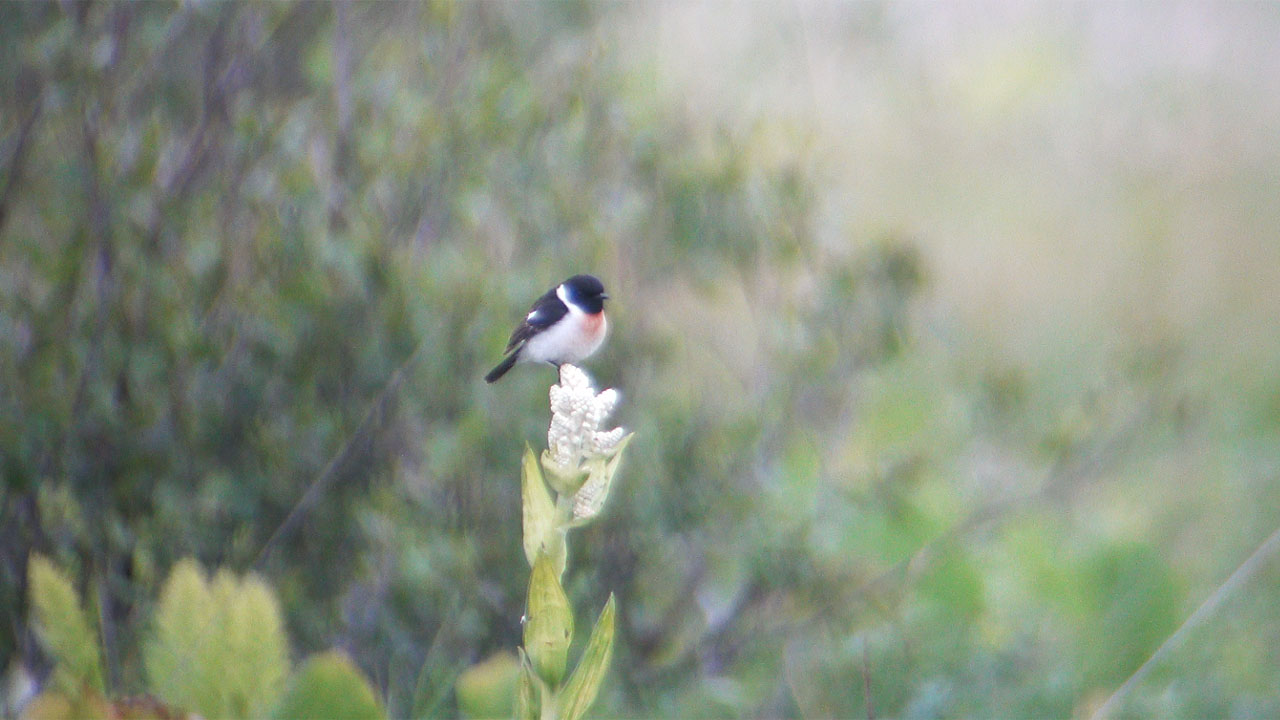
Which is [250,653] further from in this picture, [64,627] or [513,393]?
[513,393]

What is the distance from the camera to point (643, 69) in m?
2.33

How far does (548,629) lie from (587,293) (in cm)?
42

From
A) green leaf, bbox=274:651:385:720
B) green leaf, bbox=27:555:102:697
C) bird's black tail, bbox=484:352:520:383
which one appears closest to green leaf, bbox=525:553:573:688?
green leaf, bbox=274:651:385:720

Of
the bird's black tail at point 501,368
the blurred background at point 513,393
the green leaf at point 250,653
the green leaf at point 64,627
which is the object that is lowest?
the green leaf at point 250,653

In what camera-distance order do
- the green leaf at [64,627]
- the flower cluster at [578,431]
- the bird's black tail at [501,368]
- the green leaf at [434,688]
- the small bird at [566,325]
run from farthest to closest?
the bird's black tail at [501,368], the green leaf at [434,688], the small bird at [566,325], the green leaf at [64,627], the flower cluster at [578,431]

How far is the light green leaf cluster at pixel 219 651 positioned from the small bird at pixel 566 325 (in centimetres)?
27

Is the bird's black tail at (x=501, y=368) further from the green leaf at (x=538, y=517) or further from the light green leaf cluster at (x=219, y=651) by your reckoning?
the green leaf at (x=538, y=517)

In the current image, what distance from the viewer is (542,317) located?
968 millimetres

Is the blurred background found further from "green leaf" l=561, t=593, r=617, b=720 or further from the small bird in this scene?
"green leaf" l=561, t=593, r=617, b=720

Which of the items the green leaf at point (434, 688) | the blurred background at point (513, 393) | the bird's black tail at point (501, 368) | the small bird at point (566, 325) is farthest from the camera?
the blurred background at point (513, 393)

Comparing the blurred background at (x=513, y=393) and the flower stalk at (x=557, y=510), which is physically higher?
the blurred background at (x=513, y=393)

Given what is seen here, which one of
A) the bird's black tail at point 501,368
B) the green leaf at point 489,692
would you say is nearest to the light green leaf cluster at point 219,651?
the green leaf at point 489,692

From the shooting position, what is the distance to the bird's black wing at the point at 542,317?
37.1 inches

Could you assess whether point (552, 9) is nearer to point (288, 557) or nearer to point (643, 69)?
point (643, 69)
